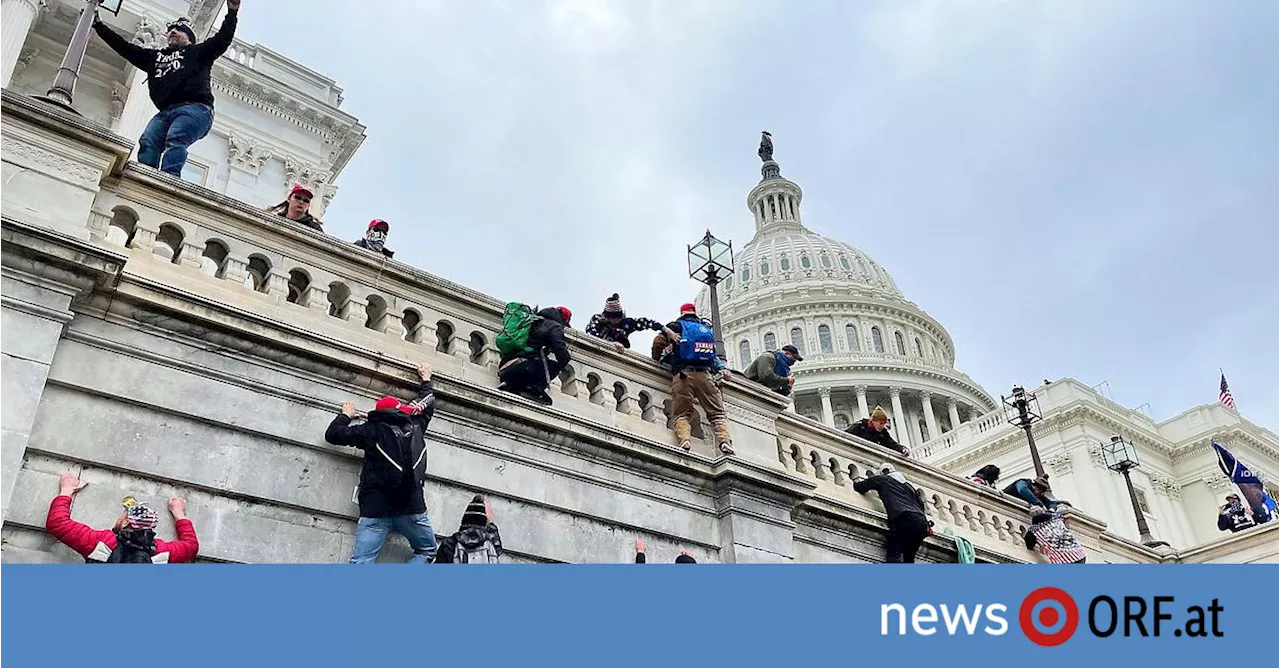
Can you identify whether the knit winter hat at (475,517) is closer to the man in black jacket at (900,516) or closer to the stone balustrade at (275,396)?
the stone balustrade at (275,396)

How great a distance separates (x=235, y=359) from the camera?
8.45m

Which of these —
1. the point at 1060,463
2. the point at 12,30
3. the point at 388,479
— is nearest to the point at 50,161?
the point at 388,479

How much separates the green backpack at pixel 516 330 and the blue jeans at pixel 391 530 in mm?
2229

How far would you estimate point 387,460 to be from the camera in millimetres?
8188

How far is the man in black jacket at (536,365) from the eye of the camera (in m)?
10.1

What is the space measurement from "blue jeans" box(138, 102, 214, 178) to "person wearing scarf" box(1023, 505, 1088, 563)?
1245cm

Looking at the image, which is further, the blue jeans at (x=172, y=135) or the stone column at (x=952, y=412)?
the stone column at (x=952, y=412)

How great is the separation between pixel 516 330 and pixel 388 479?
8.13 feet

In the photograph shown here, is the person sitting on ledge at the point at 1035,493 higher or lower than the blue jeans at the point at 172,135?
lower
